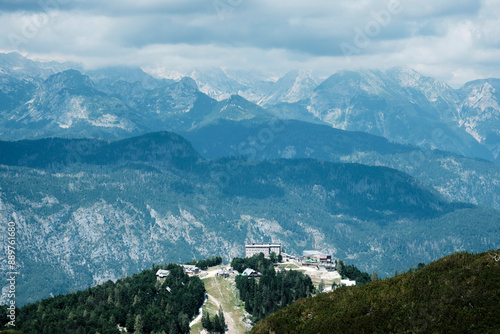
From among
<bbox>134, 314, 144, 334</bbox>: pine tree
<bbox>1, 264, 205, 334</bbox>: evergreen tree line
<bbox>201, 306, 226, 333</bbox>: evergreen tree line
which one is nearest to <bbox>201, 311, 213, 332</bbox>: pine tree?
<bbox>201, 306, 226, 333</bbox>: evergreen tree line

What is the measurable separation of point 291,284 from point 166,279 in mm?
37889

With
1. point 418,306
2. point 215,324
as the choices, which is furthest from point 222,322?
point 418,306

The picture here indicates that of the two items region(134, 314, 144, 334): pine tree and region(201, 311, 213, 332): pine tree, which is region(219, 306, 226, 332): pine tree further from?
region(134, 314, 144, 334): pine tree

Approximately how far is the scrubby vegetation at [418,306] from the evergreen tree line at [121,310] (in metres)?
41.3

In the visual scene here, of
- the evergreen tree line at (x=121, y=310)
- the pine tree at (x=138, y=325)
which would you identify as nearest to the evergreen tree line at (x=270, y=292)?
the evergreen tree line at (x=121, y=310)

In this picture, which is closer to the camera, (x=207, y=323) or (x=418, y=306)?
(x=418, y=306)

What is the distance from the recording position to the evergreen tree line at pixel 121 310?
465 feet

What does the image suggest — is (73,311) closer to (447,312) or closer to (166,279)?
(166,279)

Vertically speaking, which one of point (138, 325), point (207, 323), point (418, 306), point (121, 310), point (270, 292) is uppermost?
point (418, 306)

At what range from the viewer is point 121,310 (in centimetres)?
15700

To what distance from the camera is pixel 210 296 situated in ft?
636

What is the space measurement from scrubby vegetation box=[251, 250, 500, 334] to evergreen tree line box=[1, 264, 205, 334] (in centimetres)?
4133

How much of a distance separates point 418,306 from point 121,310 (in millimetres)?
80258

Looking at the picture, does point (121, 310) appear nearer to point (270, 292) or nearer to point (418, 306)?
point (270, 292)
